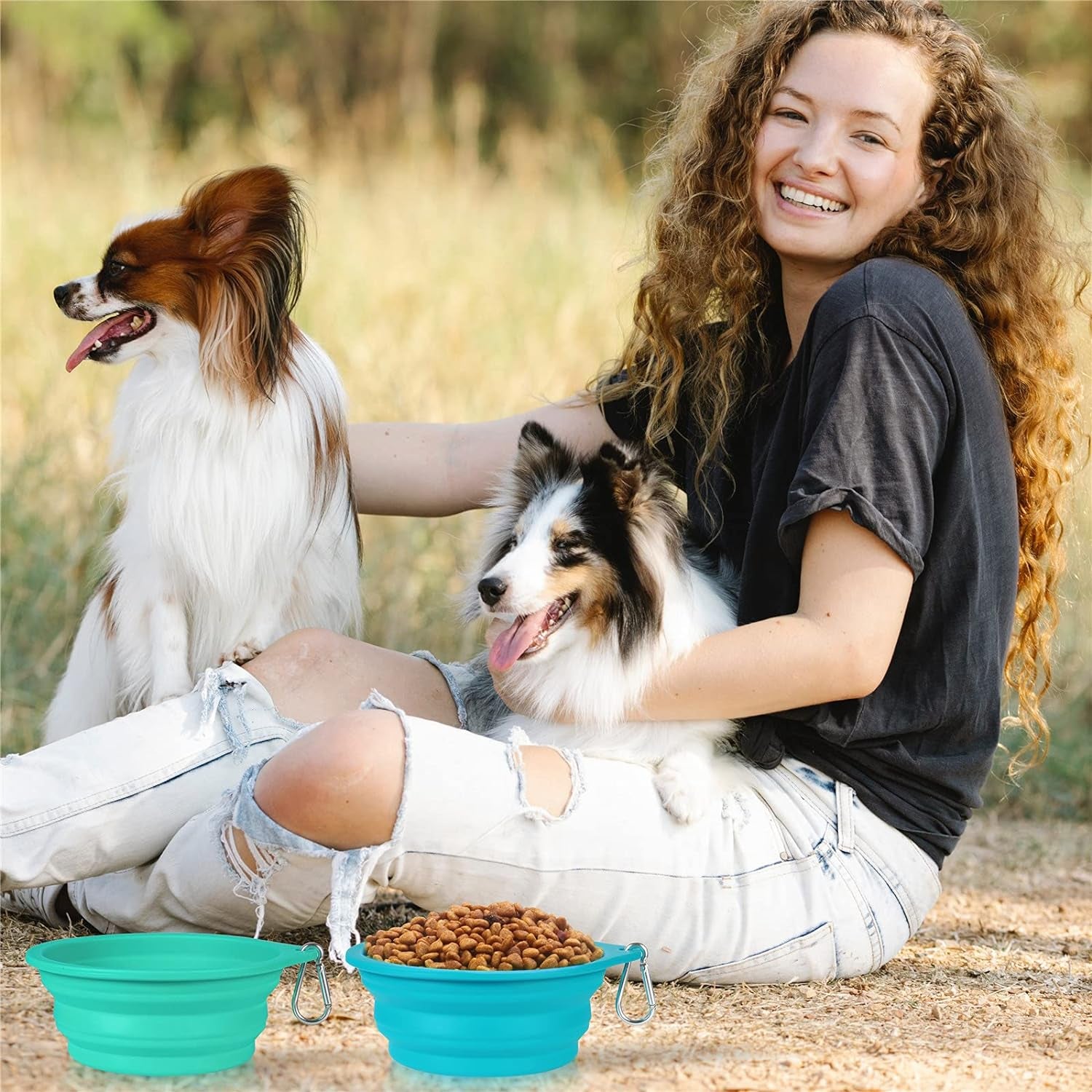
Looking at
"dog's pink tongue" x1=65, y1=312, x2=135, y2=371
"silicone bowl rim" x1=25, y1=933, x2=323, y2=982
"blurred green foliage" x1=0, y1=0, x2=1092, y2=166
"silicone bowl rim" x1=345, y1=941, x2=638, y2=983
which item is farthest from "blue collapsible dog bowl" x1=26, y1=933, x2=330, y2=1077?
"blurred green foliage" x1=0, y1=0, x2=1092, y2=166

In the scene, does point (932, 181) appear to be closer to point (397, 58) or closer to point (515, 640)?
point (515, 640)

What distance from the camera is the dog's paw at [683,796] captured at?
241 centimetres

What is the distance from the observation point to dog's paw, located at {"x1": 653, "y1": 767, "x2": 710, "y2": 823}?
2.41 meters

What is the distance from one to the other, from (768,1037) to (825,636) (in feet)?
2.13

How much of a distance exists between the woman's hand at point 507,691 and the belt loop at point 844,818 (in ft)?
1.67

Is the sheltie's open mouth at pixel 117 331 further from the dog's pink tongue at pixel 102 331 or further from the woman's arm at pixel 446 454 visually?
the woman's arm at pixel 446 454

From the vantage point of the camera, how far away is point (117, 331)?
285 cm

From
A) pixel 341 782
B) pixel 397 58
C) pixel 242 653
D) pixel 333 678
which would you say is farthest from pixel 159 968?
pixel 397 58

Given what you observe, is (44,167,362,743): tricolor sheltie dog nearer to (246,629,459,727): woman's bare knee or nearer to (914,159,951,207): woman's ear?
(246,629,459,727): woman's bare knee

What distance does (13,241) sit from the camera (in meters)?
7.35

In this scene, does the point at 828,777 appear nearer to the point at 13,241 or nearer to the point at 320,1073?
the point at 320,1073

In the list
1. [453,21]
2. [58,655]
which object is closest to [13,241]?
[58,655]

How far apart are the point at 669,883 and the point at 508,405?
157 inches

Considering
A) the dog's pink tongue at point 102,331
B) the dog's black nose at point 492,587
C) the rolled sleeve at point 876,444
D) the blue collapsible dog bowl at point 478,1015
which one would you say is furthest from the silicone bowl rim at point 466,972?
the dog's pink tongue at point 102,331
